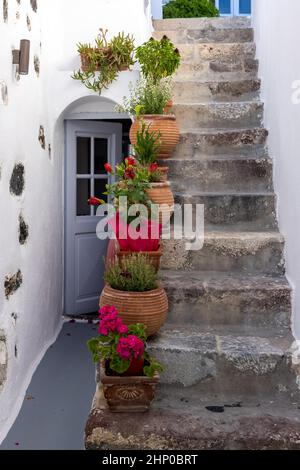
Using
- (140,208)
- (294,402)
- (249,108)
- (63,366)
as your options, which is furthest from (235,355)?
(249,108)

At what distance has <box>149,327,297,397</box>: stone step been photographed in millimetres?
2471

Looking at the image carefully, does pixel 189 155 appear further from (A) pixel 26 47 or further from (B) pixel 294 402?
(B) pixel 294 402

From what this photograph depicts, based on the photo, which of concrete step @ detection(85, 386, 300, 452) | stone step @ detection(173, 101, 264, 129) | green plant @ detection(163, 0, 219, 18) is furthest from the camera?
green plant @ detection(163, 0, 219, 18)

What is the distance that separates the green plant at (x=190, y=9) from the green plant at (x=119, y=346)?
5185 mm

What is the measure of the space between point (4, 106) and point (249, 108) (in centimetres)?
193

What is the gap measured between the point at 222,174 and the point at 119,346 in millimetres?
1820

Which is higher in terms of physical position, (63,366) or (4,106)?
(4,106)

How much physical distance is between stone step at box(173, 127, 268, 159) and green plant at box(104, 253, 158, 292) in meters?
1.48

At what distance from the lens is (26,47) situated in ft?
9.97

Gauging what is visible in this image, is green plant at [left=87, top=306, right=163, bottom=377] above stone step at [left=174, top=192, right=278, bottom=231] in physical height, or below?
below

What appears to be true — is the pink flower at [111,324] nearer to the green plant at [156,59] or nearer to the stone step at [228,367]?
the stone step at [228,367]

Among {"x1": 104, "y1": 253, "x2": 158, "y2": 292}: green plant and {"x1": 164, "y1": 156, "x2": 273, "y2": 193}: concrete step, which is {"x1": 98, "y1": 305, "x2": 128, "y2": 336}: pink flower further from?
{"x1": 164, "y1": 156, "x2": 273, "y2": 193}: concrete step

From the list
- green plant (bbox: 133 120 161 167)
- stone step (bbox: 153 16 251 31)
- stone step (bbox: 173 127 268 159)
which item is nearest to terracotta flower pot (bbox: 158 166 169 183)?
green plant (bbox: 133 120 161 167)

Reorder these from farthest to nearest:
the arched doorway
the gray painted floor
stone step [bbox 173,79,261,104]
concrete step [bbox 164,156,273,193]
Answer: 1. the arched doorway
2. stone step [bbox 173,79,261,104]
3. concrete step [bbox 164,156,273,193]
4. the gray painted floor
